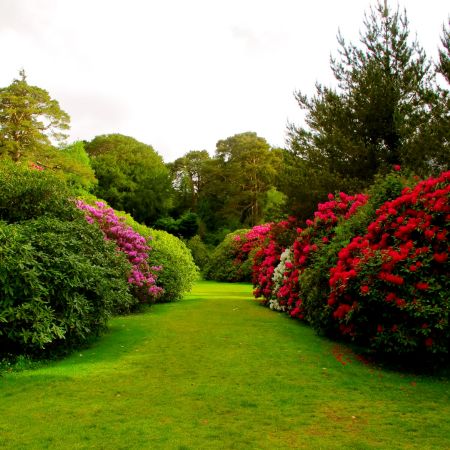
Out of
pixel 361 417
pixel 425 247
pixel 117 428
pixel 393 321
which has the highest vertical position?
pixel 425 247

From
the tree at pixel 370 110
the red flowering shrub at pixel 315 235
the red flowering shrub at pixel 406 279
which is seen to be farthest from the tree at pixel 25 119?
the red flowering shrub at pixel 406 279

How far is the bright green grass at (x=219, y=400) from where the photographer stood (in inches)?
155

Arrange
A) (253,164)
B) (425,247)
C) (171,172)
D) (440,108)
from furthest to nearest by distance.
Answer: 1. (171,172)
2. (253,164)
3. (440,108)
4. (425,247)

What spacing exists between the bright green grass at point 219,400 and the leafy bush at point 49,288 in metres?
0.47

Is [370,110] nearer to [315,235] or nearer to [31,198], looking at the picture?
[315,235]

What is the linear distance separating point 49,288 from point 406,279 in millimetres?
4834

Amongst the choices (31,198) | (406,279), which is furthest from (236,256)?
(406,279)

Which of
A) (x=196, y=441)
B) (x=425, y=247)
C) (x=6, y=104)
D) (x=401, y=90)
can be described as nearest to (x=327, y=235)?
(x=425, y=247)

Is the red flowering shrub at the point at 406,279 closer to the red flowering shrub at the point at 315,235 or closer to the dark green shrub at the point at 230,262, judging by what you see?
the red flowering shrub at the point at 315,235

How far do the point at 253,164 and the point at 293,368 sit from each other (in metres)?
39.3

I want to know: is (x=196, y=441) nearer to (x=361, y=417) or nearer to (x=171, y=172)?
(x=361, y=417)

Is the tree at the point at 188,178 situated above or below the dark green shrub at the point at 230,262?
above

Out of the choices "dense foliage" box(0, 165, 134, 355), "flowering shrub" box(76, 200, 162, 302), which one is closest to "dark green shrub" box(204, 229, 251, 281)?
"flowering shrub" box(76, 200, 162, 302)

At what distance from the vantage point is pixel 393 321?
6184 millimetres
